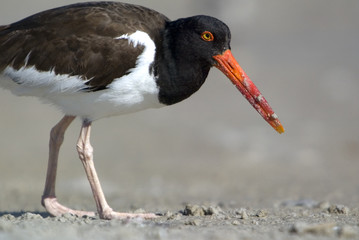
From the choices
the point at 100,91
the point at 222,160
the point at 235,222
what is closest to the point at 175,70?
the point at 100,91

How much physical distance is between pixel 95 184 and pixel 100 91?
1.05 meters

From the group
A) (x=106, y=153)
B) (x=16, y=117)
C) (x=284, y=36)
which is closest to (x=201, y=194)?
(x=106, y=153)

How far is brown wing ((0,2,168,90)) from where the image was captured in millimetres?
6566

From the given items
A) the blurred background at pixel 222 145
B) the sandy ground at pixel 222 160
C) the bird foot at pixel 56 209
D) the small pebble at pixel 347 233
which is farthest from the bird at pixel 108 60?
the small pebble at pixel 347 233

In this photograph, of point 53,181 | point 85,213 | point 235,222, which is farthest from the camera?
point 53,181

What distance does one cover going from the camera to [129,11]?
6.96 m

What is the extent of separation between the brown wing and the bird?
1 cm

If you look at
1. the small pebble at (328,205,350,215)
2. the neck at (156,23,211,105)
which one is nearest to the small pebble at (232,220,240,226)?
the small pebble at (328,205,350,215)

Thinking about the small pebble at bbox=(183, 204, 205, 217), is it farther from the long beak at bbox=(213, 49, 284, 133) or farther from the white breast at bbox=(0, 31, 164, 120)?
the long beak at bbox=(213, 49, 284, 133)

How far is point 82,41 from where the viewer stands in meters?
6.63

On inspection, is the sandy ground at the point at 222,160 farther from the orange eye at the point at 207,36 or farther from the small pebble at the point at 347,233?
the orange eye at the point at 207,36

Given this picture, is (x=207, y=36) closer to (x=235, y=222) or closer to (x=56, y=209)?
(x=235, y=222)

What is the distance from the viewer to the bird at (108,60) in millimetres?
6586

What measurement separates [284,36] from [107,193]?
668 inches
